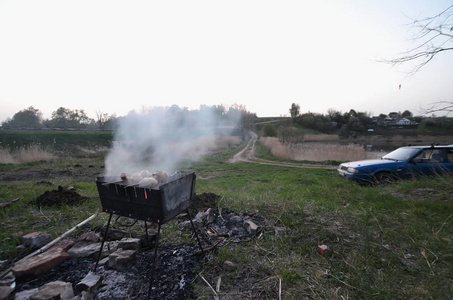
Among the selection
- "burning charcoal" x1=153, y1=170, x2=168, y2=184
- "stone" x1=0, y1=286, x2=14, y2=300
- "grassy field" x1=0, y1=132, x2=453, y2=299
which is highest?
"burning charcoal" x1=153, y1=170, x2=168, y2=184

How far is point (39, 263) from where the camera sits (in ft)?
9.98

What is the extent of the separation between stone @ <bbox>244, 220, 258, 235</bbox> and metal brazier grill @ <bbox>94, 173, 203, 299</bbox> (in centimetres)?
160

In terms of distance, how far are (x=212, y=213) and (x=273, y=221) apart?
1383 mm

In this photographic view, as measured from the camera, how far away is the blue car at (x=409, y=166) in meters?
7.67

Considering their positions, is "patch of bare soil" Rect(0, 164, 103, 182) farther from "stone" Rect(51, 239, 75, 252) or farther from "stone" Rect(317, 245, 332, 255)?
"stone" Rect(317, 245, 332, 255)

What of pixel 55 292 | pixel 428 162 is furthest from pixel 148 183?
pixel 428 162

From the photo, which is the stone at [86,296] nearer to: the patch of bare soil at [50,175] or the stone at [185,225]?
the stone at [185,225]

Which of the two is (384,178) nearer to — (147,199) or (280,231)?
(280,231)

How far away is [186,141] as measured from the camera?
21328 millimetres

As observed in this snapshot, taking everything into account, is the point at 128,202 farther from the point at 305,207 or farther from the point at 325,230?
the point at 305,207

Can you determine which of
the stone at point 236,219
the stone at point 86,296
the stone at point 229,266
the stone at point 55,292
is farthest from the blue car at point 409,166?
the stone at point 55,292

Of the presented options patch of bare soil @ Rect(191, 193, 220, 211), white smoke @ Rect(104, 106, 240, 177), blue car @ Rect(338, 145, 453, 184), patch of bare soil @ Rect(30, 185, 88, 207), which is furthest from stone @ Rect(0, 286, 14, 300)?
blue car @ Rect(338, 145, 453, 184)

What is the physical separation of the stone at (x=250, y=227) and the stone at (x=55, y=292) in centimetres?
290

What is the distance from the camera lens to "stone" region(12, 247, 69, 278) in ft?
9.58
